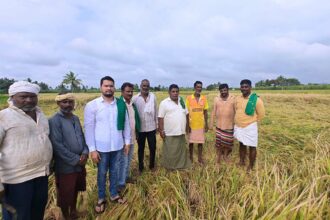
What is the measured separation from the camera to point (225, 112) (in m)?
4.49

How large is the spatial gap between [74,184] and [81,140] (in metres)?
0.49

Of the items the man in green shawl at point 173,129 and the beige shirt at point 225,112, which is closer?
the man in green shawl at point 173,129

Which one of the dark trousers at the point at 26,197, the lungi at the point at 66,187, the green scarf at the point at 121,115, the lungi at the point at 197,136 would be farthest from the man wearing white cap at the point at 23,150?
the lungi at the point at 197,136

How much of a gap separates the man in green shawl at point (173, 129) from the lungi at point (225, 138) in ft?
2.57

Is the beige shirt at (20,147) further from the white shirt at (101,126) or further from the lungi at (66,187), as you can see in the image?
the white shirt at (101,126)

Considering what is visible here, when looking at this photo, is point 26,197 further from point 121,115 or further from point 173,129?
point 173,129

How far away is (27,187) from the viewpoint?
7.25 ft

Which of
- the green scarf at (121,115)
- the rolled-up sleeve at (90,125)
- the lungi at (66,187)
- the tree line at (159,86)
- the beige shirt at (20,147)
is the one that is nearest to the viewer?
the beige shirt at (20,147)

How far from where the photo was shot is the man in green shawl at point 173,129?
4148 millimetres

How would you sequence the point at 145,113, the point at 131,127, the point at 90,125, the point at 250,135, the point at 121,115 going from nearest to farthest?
the point at 90,125
the point at 121,115
the point at 131,127
the point at 145,113
the point at 250,135

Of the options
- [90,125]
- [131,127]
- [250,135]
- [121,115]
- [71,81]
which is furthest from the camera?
[71,81]

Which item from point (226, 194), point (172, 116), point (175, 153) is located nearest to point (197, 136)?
point (175, 153)

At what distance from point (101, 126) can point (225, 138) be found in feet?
8.53

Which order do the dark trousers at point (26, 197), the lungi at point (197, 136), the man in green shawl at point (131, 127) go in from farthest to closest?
the lungi at point (197, 136), the man in green shawl at point (131, 127), the dark trousers at point (26, 197)
